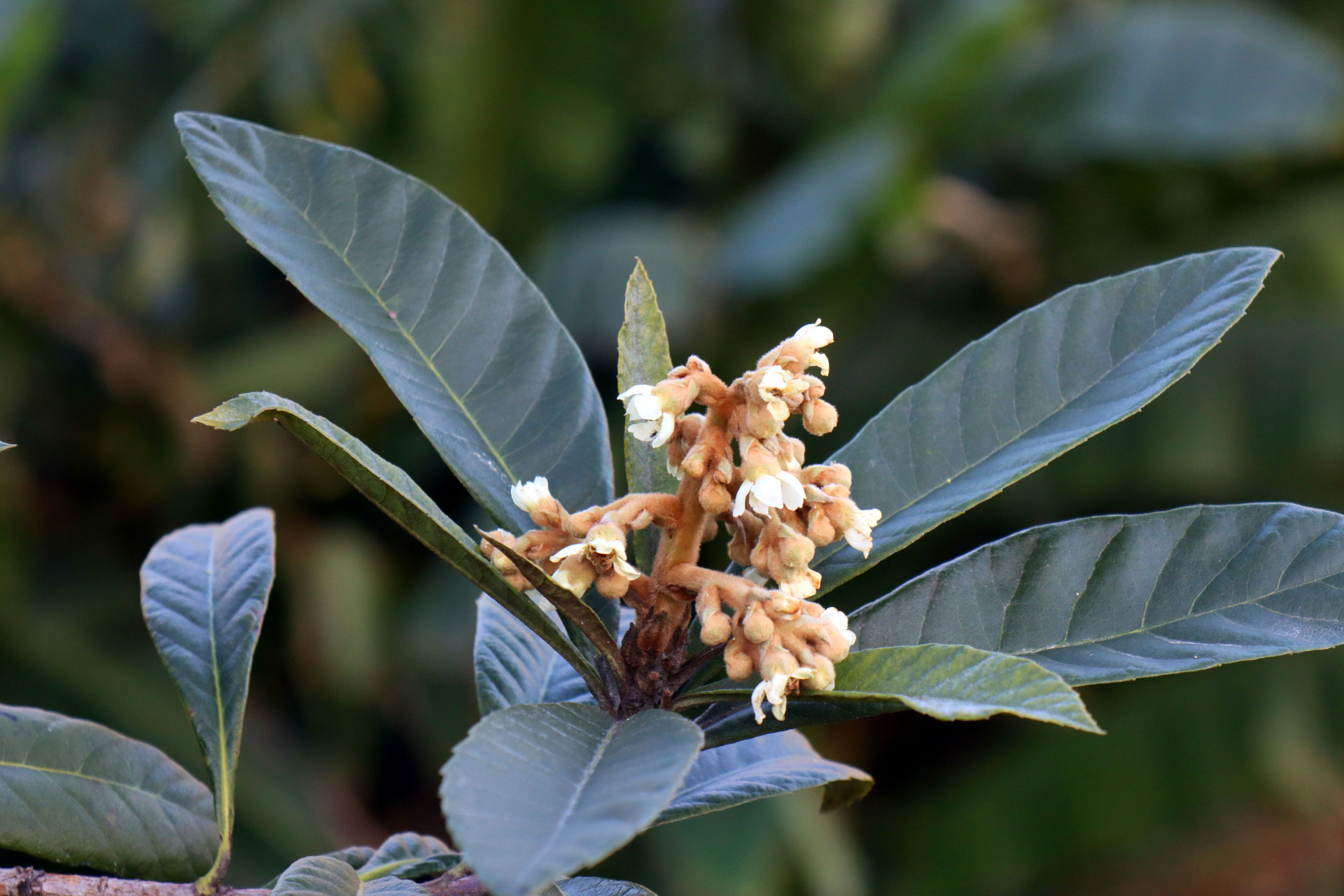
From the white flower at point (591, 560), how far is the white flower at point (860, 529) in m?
0.12

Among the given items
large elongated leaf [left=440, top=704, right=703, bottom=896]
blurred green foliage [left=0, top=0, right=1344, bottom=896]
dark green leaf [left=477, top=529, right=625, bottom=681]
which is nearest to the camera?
large elongated leaf [left=440, top=704, right=703, bottom=896]

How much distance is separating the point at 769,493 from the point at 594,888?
10.8 inches

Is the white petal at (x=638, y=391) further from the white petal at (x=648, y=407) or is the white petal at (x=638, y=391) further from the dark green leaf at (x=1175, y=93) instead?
the dark green leaf at (x=1175, y=93)

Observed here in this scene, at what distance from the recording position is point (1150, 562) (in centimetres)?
65

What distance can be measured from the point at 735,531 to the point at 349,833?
3133mm

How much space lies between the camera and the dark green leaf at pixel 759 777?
682 millimetres

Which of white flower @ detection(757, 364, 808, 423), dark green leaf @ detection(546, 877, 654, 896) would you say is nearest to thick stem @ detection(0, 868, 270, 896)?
dark green leaf @ detection(546, 877, 654, 896)

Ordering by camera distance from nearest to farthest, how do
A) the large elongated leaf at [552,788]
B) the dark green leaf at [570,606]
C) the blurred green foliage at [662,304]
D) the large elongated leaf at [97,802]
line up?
the large elongated leaf at [552,788] → the dark green leaf at [570,606] → the large elongated leaf at [97,802] → the blurred green foliage at [662,304]

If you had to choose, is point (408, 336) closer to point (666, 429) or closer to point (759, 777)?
point (666, 429)

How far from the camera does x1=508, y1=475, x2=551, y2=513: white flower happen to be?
63 cm

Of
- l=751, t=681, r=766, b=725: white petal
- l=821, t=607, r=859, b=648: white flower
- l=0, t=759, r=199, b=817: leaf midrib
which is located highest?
l=821, t=607, r=859, b=648: white flower

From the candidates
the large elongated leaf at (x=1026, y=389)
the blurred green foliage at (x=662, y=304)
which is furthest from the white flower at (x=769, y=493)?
the blurred green foliage at (x=662, y=304)

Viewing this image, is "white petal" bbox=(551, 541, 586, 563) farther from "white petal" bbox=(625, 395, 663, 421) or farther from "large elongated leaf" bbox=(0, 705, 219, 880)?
"large elongated leaf" bbox=(0, 705, 219, 880)

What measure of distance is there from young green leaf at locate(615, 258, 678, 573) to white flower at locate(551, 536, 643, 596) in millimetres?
87
